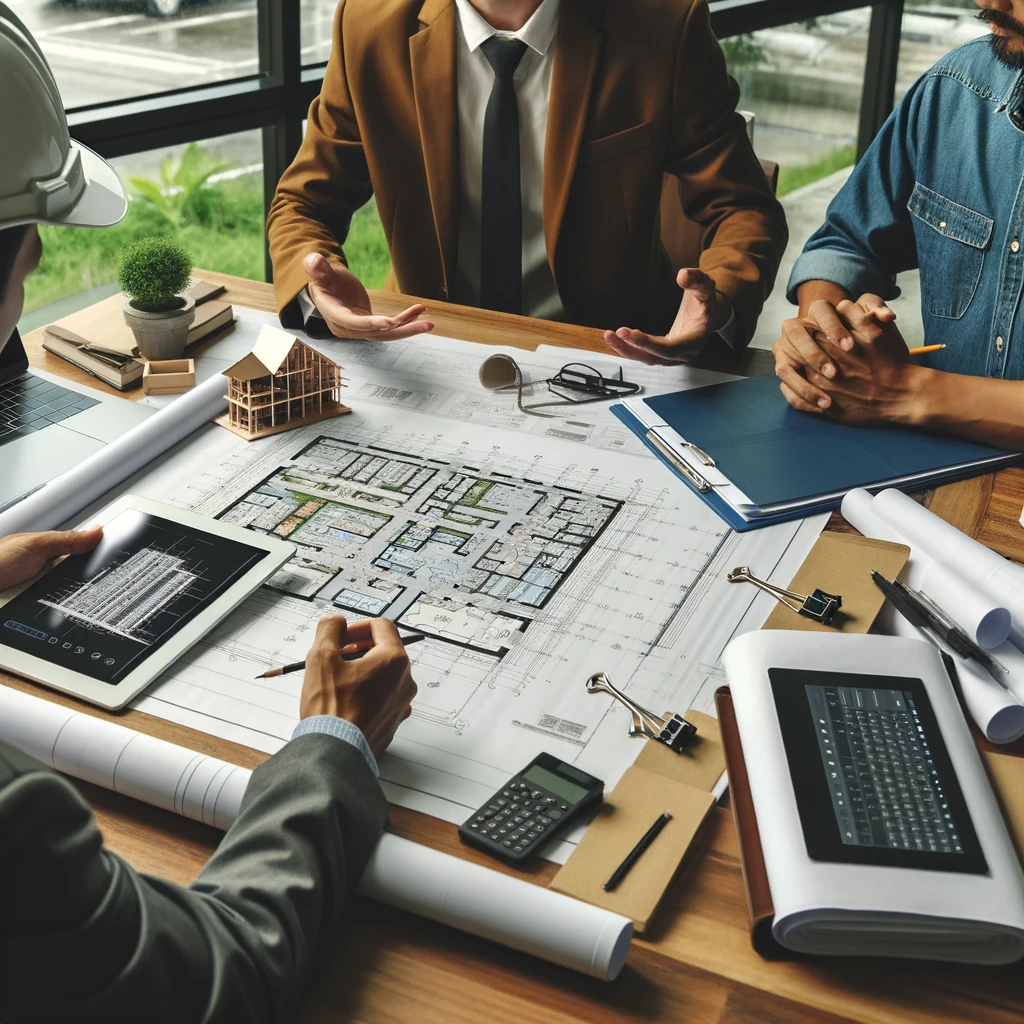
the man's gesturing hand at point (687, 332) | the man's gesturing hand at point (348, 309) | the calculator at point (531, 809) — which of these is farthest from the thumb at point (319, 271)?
the calculator at point (531, 809)

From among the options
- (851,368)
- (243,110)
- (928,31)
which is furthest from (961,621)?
(928,31)

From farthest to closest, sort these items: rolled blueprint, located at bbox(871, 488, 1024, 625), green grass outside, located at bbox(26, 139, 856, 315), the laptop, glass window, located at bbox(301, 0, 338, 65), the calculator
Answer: glass window, located at bbox(301, 0, 338, 65) → green grass outside, located at bbox(26, 139, 856, 315) → the laptop → rolled blueprint, located at bbox(871, 488, 1024, 625) → the calculator

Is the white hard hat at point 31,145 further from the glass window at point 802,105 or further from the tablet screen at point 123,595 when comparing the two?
the glass window at point 802,105

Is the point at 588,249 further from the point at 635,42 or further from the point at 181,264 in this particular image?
the point at 181,264

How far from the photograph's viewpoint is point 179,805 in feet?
2.90

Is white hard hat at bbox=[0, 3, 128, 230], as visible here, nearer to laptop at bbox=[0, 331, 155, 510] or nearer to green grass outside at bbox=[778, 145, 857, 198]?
laptop at bbox=[0, 331, 155, 510]

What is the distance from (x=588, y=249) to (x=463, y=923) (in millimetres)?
1477

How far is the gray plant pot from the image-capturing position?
5.31 ft

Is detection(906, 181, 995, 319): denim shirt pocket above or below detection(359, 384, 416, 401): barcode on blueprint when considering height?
above

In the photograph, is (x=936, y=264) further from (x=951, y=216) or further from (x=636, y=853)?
(x=636, y=853)

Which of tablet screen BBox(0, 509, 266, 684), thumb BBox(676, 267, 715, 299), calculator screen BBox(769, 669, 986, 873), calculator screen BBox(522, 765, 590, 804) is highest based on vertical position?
thumb BBox(676, 267, 715, 299)

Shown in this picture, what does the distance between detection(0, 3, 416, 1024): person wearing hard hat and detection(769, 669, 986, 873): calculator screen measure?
35 centimetres

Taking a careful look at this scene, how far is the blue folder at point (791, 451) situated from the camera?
1327 mm

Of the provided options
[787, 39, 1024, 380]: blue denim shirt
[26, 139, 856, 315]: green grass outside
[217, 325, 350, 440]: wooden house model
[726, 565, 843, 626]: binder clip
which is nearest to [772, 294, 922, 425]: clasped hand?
[787, 39, 1024, 380]: blue denim shirt
